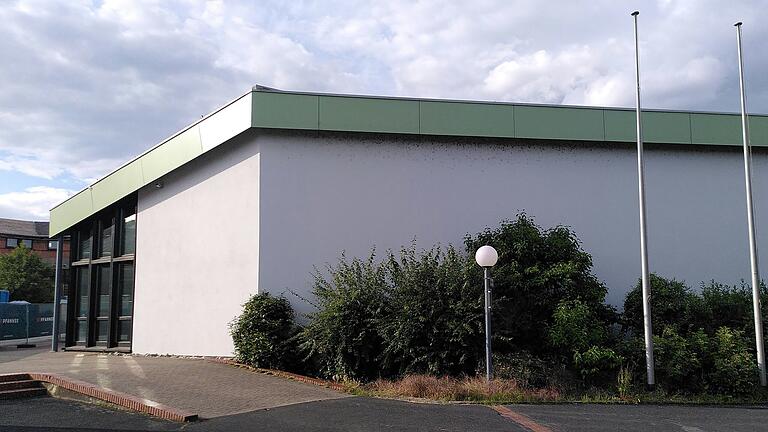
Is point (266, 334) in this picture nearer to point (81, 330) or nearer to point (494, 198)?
point (494, 198)

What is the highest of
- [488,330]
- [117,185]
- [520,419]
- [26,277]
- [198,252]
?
[117,185]

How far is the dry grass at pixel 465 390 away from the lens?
11.3 m

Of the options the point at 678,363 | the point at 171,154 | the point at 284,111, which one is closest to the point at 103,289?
the point at 171,154

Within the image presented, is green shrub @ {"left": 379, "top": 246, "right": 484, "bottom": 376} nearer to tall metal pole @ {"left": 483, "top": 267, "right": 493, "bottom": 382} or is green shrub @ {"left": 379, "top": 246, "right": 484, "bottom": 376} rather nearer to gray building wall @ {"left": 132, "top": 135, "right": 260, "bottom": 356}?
tall metal pole @ {"left": 483, "top": 267, "right": 493, "bottom": 382}

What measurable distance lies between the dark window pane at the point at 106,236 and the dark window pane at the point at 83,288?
3.60 feet

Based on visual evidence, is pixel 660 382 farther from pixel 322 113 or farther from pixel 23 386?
pixel 23 386

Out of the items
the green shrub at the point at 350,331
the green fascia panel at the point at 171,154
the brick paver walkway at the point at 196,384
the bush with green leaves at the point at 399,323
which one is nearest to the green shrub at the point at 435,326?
the bush with green leaves at the point at 399,323

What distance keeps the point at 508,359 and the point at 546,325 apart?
152cm

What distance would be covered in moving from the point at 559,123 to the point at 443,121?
3.15 m

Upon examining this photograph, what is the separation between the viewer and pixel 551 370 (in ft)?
41.3

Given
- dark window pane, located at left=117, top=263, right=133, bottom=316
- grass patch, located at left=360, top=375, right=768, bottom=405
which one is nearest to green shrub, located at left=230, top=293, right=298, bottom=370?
grass patch, located at left=360, top=375, right=768, bottom=405

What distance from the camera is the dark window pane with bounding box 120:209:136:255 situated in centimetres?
2117

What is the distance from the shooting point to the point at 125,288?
21547 millimetres

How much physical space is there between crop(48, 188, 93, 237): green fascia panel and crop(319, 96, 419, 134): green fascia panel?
11325 millimetres
